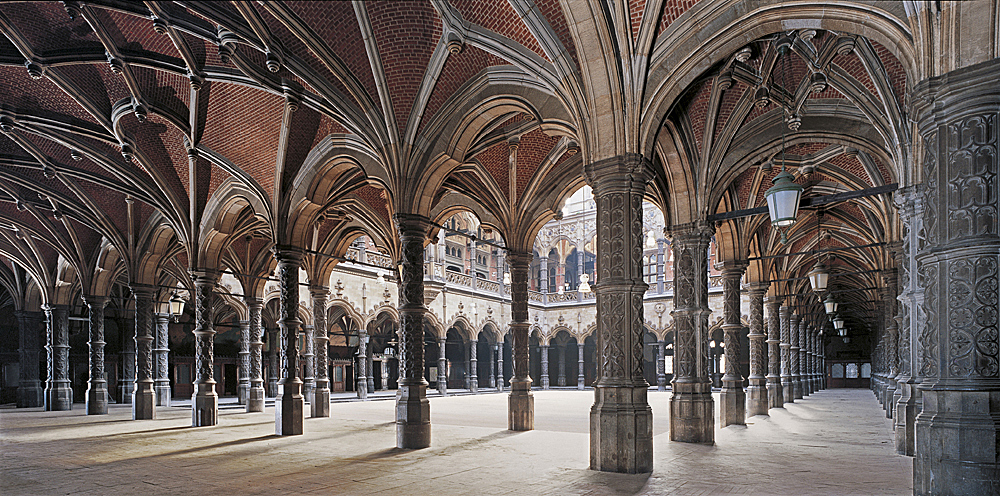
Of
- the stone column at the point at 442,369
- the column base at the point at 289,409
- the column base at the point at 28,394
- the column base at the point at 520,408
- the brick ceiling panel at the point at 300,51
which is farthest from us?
the stone column at the point at 442,369

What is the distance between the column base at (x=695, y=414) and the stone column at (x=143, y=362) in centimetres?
1541

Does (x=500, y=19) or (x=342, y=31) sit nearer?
(x=500, y=19)

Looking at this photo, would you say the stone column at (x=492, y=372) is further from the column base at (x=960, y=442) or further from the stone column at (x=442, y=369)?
the column base at (x=960, y=442)

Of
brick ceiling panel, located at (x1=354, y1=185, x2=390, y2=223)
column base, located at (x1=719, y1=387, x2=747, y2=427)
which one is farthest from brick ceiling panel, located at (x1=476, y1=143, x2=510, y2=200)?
column base, located at (x1=719, y1=387, x2=747, y2=427)

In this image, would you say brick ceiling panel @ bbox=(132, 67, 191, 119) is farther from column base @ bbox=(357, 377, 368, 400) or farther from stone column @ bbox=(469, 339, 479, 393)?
stone column @ bbox=(469, 339, 479, 393)

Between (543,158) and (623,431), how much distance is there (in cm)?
834

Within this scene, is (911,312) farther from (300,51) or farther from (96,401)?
(96,401)

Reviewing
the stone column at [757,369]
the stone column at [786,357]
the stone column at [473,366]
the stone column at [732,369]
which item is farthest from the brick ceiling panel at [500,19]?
the stone column at [473,366]

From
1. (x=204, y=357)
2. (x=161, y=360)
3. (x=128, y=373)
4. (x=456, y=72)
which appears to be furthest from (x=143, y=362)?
(x=456, y=72)

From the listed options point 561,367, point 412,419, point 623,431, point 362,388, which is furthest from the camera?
point 561,367

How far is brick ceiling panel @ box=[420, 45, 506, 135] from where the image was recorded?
10.6m

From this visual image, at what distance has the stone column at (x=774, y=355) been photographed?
70.3 feet

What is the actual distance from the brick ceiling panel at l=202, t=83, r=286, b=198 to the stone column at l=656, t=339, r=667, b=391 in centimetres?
Answer: 2897

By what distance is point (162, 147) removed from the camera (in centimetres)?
1591
